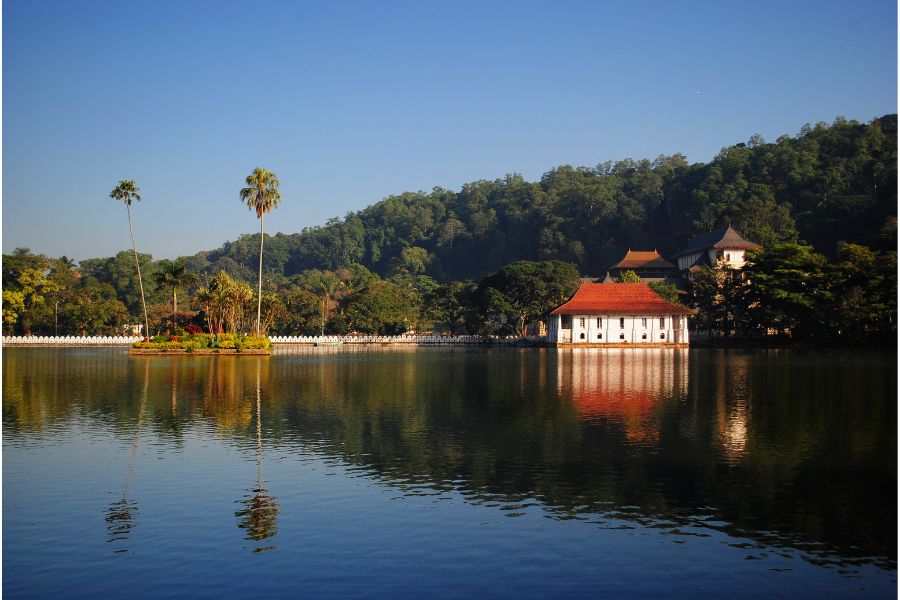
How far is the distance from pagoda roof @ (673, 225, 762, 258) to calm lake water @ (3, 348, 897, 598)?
8352 cm

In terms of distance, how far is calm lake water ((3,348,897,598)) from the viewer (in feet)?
36.8

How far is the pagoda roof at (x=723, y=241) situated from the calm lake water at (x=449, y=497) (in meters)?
83.5

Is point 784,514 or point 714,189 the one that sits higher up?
point 714,189

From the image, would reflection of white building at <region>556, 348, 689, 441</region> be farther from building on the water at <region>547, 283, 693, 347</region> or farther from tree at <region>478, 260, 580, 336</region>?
tree at <region>478, 260, 580, 336</region>

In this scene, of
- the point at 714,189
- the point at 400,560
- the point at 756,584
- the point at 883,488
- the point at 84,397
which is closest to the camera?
the point at 756,584

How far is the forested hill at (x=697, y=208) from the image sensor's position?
11975cm

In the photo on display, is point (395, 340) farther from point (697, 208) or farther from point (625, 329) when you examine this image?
point (697, 208)

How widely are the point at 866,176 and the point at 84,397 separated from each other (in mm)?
116733

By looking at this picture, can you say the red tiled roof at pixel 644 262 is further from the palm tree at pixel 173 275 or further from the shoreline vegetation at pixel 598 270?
the palm tree at pixel 173 275

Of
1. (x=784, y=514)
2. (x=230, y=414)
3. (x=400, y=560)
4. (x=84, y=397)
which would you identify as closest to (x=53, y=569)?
(x=400, y=560)

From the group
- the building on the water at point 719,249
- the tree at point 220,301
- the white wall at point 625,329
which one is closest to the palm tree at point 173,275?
the tree at point 220,301

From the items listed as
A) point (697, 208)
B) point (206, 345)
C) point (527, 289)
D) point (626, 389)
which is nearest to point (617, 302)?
point (527, 289)

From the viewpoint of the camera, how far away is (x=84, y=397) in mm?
31531

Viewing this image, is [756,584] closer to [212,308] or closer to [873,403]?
[873,403]
